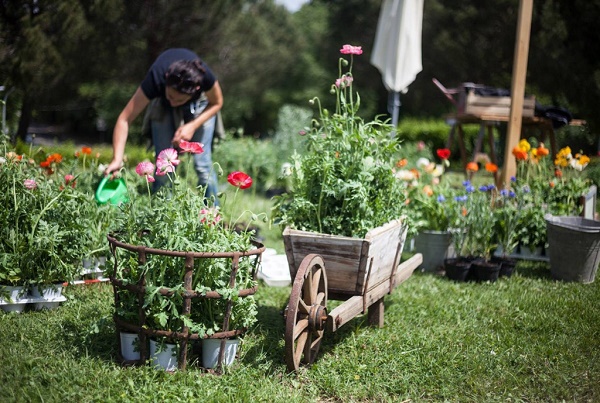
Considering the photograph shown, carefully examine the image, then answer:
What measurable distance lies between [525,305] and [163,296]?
7.61ft

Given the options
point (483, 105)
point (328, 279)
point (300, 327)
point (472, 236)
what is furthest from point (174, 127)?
point (483, 105)

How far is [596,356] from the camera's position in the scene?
2.81 meters

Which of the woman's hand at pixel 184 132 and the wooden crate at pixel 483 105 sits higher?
the wooden crate at pixel 483 105

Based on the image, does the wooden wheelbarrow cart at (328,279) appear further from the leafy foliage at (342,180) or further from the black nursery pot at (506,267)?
the black nursery pot at (506,267)

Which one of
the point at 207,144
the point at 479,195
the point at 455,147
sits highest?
the point at 207,144

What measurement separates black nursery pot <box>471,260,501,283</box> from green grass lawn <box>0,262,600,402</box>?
0.54 metres

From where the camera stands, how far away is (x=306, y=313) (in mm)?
2520

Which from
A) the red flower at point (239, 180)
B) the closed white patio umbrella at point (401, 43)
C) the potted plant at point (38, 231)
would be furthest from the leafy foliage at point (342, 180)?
the closed white patio umbrella at point (401, 43)

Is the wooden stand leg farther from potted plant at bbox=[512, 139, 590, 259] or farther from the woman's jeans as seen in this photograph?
potted plant at bbox=[512, 139, 590, 259]

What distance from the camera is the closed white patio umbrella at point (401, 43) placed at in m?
6.14

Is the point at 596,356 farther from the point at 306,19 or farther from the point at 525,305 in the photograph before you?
the point at 306,19

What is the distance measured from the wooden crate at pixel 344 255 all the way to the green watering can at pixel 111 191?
3.86 feet

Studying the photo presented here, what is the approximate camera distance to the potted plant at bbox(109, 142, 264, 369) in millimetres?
2291

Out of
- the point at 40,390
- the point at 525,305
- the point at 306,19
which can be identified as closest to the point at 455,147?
the point at 525,305
